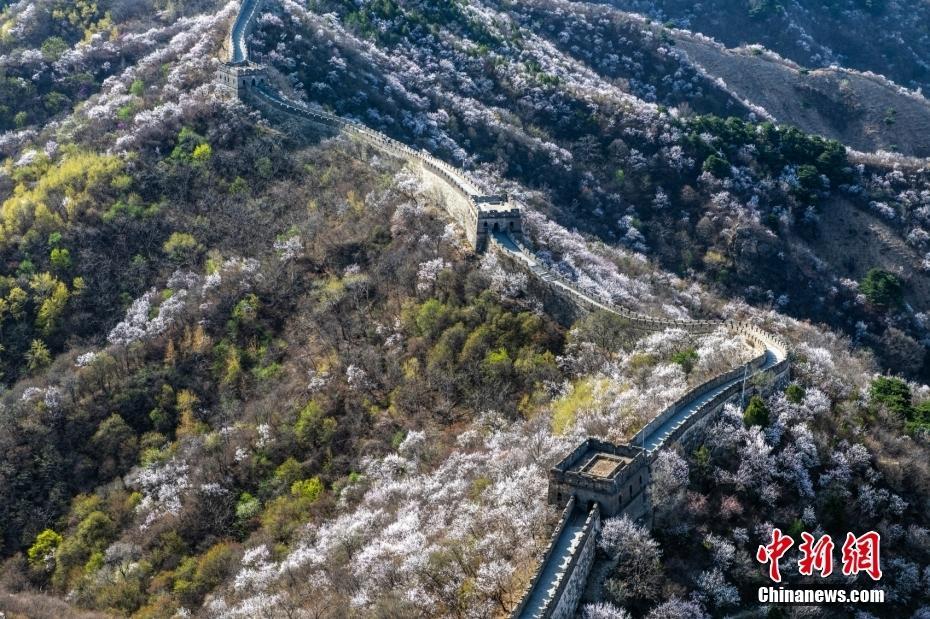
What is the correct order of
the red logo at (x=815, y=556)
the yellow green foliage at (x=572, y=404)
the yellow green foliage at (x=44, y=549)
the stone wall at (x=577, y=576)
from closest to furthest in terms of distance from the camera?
the stone wall at (x=577, y=576) < the red logo at (x=815, y=556) < the yellow green foliage at (x=572, y=404) < the yellow green foliage at (x=44, y=549)

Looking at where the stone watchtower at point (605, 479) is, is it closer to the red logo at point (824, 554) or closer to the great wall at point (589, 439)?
the great wall at point (589, 439)

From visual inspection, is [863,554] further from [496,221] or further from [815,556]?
[496,221]

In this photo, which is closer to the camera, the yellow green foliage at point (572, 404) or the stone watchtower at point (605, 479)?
the stone watchtower at point (605, 479)

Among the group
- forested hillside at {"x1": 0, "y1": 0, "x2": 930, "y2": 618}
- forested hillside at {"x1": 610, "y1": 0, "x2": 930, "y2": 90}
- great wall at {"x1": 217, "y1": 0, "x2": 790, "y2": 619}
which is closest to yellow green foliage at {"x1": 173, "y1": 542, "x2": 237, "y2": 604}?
forested hillside at {"x1": 0, "y1": 0, "x2": 930, "y2": 618}

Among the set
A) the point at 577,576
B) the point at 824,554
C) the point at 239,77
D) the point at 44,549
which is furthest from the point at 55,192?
the point at 824,554

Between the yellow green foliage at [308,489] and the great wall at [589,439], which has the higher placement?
the great wall at [589,439]

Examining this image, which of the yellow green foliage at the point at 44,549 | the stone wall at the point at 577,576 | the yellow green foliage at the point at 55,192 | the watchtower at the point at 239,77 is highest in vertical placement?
the stone wall at the point at 577,576

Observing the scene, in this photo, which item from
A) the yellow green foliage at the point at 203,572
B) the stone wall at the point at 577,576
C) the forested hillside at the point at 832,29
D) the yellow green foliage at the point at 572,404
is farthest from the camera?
the forested hillside at the point at 832,29

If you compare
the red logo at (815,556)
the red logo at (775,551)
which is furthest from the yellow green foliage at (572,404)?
the red logo at (815,556)

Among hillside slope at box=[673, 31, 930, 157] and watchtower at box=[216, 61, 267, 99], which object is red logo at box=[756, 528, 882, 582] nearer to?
watchtower at box=[216, 61, 267, 99]
